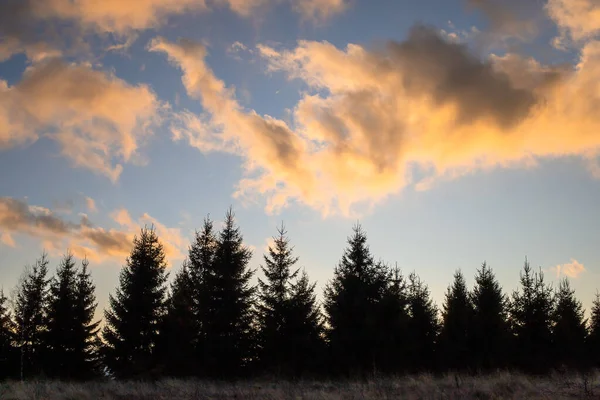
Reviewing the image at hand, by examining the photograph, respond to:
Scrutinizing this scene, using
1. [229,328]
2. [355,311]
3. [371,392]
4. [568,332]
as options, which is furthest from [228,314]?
[568,332]

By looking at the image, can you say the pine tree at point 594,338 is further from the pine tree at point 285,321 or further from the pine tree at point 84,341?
the pine tree at point 84,341

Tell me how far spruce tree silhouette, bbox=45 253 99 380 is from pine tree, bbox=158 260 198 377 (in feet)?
17.8

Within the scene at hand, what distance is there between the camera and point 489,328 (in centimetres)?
3744

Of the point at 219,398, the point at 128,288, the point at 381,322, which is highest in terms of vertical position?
the point at 128,288

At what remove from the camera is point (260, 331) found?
30344 millimetres

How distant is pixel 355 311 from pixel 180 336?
477 inches

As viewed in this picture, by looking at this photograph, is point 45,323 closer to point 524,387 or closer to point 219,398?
point 219,398

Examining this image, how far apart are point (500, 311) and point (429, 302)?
696cm

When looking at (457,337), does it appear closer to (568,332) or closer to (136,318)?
(568,332)

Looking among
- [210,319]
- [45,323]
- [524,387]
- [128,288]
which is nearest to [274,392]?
[524,387]

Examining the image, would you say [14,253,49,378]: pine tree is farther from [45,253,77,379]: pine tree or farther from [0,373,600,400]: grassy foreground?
[0,373,600,400]: grassy foreground

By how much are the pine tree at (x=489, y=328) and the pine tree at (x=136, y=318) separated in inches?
979

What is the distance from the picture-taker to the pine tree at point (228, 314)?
28156 mm

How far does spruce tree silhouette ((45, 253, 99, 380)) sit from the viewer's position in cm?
3156
